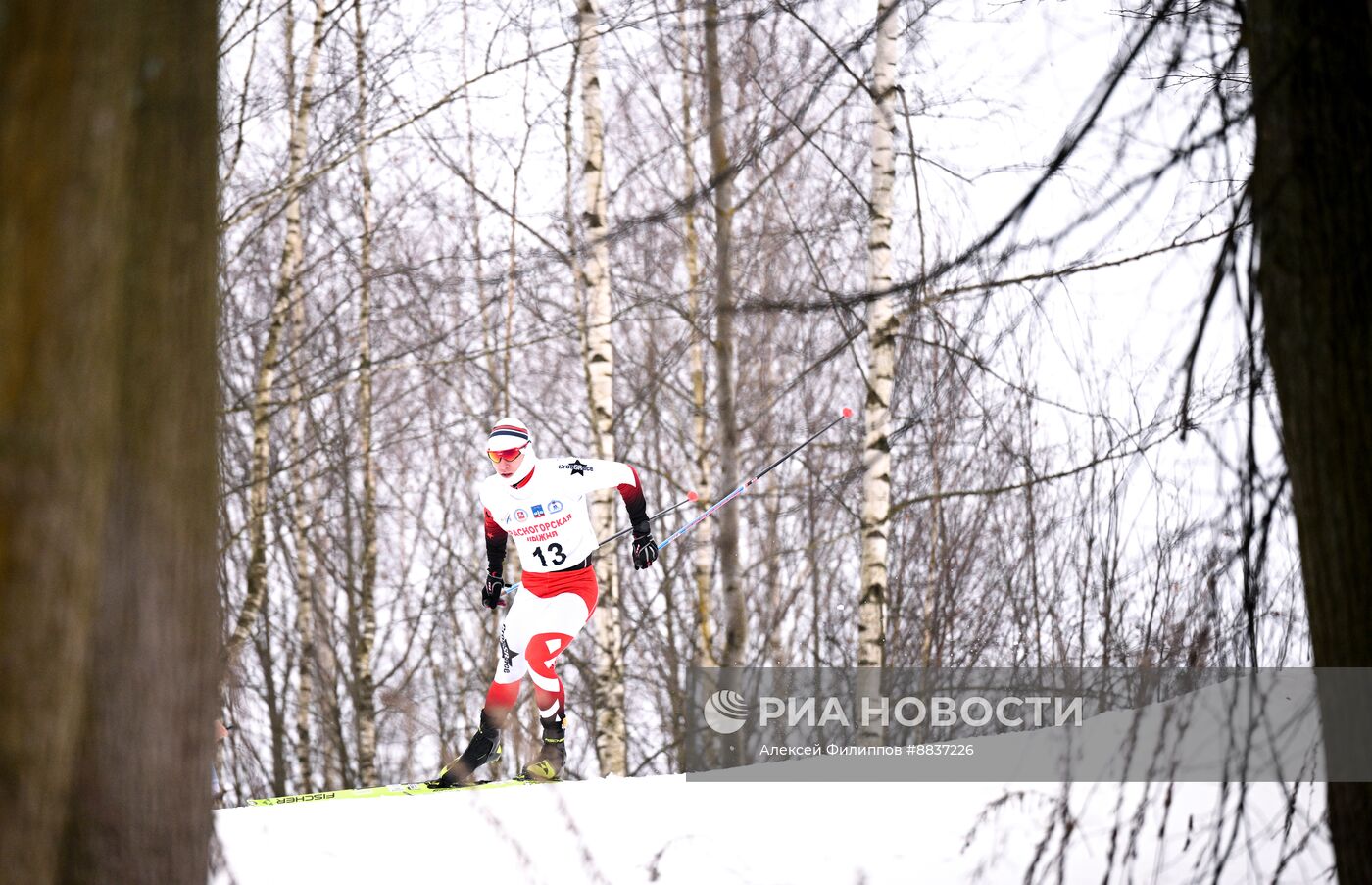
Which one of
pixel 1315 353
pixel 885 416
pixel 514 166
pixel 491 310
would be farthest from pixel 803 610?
pixel 1315 353

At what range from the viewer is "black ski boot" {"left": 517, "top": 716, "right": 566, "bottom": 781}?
7.07 m

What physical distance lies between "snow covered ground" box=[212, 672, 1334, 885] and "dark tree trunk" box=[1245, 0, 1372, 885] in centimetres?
95

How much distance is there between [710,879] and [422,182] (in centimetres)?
1212

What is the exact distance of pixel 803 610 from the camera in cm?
1619

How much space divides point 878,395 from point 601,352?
2208 millimetres

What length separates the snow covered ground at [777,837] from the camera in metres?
3.41

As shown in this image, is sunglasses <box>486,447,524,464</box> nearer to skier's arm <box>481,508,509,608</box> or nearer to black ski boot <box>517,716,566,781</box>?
skier's arm <box>481,508,509,608</box>

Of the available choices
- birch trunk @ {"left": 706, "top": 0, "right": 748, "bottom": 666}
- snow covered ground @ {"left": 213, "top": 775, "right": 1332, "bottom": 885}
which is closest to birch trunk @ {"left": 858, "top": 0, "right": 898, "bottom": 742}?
birch trunk @ {"left": 706, "top": 0, "right": 748, "bottom": 666}

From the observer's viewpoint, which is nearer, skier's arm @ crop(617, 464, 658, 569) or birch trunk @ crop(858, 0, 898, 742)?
skier's arm @ crop(617, 464, 658, 569)

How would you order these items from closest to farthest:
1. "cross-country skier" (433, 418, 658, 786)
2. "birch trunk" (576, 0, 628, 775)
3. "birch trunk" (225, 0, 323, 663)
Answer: "cross-country skier" (433, 418, 658, 786) < "birch trunk" (576, 0, 628, 775) < "birch trunk" (225, 0, 323, 663)

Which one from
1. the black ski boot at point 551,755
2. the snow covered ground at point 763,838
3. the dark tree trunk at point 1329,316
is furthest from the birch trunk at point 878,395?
the dark tree trunk at point 1329,316

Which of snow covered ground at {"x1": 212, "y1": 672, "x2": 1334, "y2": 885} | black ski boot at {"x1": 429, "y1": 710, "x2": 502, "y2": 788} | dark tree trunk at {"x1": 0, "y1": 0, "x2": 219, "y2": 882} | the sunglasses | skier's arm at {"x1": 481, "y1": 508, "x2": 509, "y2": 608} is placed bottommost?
snow covered ground at {"x1": 212, "y1": 672, "x2": 1334, "y2": 885}

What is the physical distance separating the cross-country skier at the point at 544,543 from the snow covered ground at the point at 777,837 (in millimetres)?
2199

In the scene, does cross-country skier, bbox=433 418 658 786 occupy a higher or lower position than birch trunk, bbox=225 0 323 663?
lower
